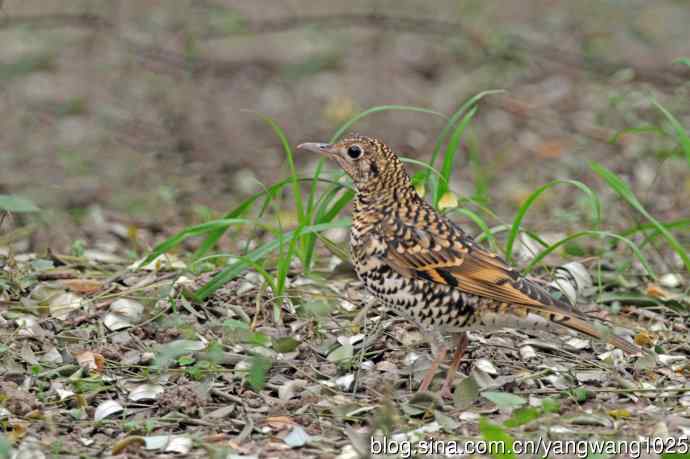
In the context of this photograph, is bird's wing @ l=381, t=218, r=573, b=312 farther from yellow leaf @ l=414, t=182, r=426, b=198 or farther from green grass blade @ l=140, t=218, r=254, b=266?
yellow leaf @ l=414, t=182, r=426, b=198

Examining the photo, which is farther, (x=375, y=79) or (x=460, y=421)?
(x=375, y=79)

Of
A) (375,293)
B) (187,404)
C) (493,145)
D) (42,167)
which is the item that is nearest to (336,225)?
(375,293)

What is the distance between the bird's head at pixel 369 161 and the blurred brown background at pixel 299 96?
3.03 metres

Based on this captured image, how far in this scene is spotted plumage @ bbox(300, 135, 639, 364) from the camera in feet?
17.9

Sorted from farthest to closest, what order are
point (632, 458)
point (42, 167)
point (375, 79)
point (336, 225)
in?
point (375, 79) → point (42, 167) → point (336, 225) → point (632, 458)

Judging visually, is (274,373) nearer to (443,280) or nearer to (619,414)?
(443,280)

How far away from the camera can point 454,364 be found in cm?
576

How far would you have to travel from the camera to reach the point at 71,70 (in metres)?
11.0

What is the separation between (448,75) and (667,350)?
22.5ft

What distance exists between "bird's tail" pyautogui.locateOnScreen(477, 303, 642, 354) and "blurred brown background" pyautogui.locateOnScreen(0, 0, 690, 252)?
3187mm

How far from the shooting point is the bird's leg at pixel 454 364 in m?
5.65

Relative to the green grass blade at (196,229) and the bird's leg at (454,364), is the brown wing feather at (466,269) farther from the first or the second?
Answer: the green grass blade at (196,229)

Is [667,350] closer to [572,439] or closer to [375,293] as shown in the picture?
[572,439]

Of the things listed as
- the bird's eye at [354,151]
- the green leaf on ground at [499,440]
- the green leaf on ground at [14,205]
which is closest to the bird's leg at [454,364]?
the green leaf on ground at [499,440]
